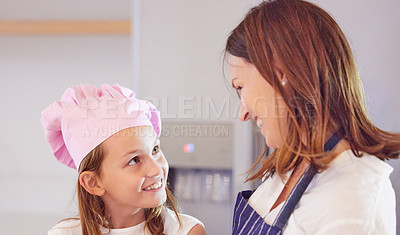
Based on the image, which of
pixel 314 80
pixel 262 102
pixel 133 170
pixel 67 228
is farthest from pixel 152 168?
pixel 314 80

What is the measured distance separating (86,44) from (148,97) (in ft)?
1.84

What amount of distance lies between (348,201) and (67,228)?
0.74 meters

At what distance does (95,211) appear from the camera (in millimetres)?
1127

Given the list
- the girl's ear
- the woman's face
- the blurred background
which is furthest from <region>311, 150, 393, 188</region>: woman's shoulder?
the blurred background

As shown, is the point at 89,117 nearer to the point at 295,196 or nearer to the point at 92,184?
the point at 92,184

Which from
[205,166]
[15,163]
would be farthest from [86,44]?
[205,166]

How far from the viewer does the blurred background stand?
140 cm

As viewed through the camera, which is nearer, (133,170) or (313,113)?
(313,113)

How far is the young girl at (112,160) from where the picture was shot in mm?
1072

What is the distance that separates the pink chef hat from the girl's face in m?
0.03

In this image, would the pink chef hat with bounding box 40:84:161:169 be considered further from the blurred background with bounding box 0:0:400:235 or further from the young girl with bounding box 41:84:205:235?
the blurred background with bounding box 0:0:400:235

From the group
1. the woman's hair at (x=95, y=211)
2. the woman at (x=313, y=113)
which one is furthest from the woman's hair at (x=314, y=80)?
the woman's hair at (x=95, y=211)

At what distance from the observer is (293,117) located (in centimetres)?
76

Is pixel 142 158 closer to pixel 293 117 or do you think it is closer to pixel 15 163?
pixel 293 117
